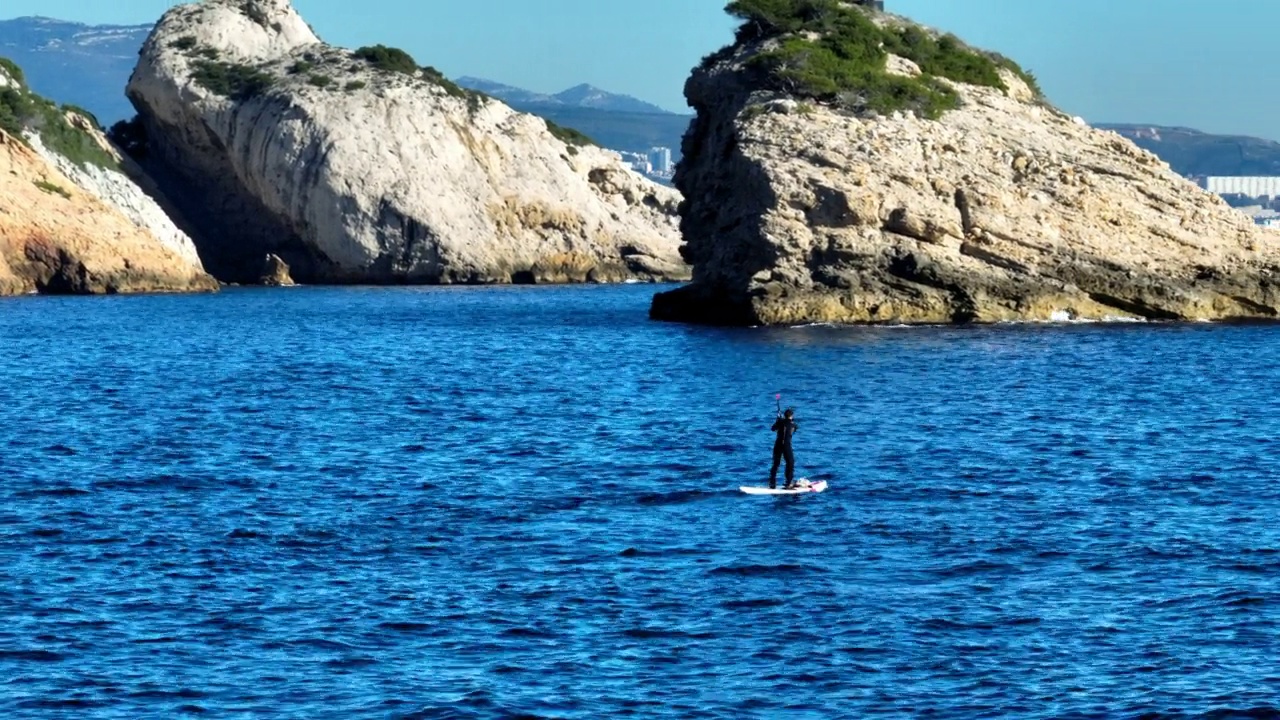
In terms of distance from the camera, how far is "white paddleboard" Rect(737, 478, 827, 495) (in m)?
30.3

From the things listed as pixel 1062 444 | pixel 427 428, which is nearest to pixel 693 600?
pixel 1062 444

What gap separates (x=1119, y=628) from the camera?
21.4 m

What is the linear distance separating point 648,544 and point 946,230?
38.2 metres

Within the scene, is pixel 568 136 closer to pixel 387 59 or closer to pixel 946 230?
pixel 387 59

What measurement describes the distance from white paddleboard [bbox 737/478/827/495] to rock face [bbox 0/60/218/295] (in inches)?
2633

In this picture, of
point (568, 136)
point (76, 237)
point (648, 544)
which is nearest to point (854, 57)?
point (76, 237)

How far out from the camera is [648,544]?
1033 inches

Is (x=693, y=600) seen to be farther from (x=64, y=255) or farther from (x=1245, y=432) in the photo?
(x=64, y=255)

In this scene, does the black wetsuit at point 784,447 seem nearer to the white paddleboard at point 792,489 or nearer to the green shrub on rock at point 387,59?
the white paddleboard at point 792,489

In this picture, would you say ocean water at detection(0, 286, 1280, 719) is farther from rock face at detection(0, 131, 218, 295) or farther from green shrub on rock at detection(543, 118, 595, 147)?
green shrub on rock at detection(543, 118, 595, 147)

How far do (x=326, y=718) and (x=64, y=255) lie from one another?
79.4 meters

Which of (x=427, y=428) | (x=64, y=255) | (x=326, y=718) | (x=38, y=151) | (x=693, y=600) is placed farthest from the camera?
(x=38, y=151)

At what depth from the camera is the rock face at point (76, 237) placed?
91875 mm

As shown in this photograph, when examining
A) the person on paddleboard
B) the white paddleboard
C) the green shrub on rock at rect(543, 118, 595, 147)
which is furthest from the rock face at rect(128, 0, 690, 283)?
the white paddleboard
